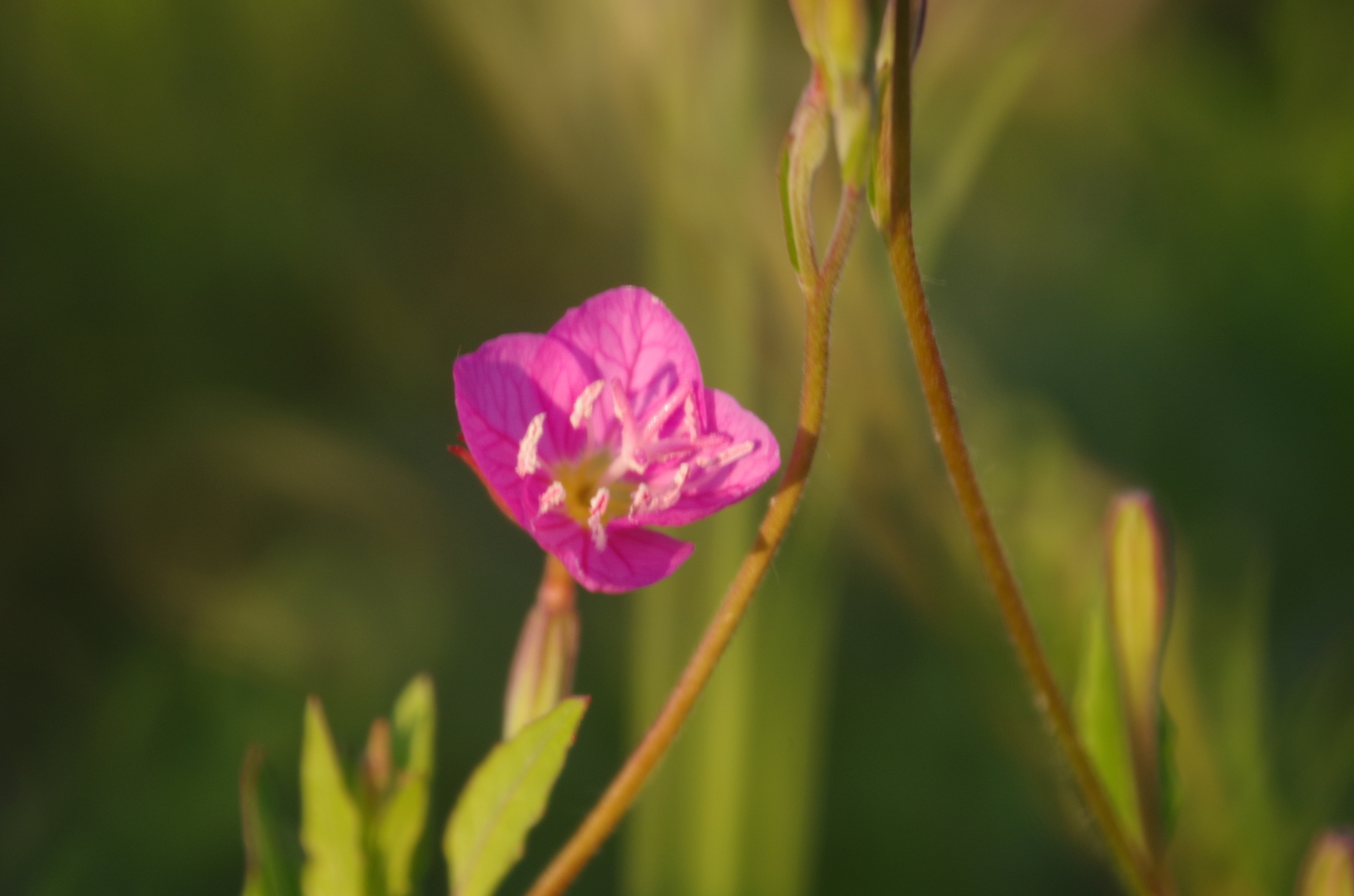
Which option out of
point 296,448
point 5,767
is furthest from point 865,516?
point 5,767

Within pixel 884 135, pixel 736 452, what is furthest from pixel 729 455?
pixel 884 135

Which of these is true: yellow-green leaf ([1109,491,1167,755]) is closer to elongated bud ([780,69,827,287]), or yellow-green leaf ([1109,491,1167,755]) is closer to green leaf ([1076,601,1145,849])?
green leaf ([1076,601,1145,849])

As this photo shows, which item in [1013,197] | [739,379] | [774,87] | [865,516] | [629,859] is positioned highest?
[774,87]

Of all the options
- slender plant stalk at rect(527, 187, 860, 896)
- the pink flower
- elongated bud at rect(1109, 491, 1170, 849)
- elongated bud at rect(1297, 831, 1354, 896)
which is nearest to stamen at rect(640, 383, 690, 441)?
the pink flower

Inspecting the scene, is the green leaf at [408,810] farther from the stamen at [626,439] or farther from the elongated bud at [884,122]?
the elongated bud at [884,122]

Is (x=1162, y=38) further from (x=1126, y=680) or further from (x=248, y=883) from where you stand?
(x=248, y=883)

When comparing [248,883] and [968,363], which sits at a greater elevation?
[968,363]
